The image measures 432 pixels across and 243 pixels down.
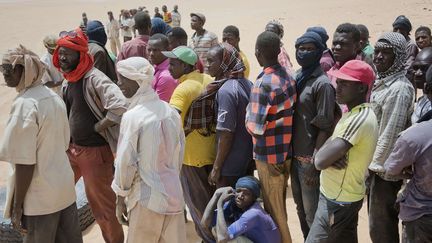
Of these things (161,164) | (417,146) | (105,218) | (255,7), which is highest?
(417,146)

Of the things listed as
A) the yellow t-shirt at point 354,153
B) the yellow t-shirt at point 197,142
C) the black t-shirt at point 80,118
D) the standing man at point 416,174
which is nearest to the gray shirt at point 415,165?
the standing man at point 416,174

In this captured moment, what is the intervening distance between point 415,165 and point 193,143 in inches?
77.4

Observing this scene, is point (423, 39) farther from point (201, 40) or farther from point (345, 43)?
point (201, 40)

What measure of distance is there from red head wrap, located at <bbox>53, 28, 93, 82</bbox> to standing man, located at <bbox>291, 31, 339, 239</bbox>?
6.01 ft

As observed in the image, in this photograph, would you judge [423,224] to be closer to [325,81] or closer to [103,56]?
[325,81]

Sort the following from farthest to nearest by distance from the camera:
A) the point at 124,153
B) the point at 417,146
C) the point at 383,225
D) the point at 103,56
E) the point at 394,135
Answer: the point at 103,56, the point at 383,225, the point at 394,135, the point at 124,153, the point at 417,146

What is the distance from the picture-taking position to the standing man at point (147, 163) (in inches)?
129

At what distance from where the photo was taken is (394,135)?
144 inches

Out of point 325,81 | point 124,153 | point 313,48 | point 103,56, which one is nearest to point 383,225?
point 325,81

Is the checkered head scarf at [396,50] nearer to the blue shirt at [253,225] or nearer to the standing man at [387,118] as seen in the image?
the standing man at [387,118]

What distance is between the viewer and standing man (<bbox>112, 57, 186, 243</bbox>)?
3273 millimetres

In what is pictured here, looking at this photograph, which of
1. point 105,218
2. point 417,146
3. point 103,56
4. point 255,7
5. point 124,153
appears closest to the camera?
point 417,146

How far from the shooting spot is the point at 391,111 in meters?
3.67

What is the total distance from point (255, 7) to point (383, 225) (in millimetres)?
31991
